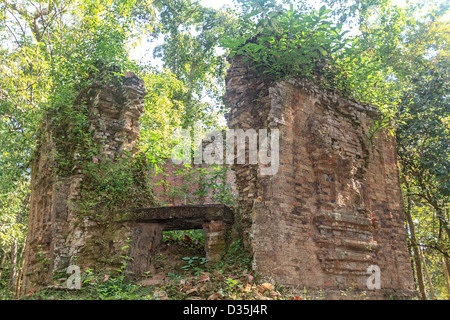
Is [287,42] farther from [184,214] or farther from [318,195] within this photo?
[184,214]

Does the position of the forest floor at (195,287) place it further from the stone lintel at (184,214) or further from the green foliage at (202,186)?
the green foliage at (202,186)

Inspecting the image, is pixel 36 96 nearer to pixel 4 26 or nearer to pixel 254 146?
pixel 4 26

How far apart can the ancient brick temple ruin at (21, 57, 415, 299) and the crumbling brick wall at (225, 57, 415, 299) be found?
21mm

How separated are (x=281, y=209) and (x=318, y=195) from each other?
3.32 ft

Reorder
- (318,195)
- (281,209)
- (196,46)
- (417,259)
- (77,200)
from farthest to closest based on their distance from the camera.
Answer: (196,46), (417,259), (77,200), (318,195), (281,209)

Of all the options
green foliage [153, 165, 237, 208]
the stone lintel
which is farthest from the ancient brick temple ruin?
green foliage [153, 165, 237, 208]

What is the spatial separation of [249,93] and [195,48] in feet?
39.7

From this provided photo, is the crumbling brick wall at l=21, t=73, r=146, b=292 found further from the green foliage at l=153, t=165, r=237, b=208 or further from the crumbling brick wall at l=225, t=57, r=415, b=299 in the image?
the crumbling brick wall at l=225, t=57, r=415, b=299

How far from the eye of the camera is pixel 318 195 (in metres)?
6.54

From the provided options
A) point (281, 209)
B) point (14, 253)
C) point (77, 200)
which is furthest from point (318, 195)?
point (14, 253)

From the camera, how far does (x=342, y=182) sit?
6918mm

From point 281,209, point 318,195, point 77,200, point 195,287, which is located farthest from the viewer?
point 77,200

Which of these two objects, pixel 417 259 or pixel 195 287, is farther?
pixel 417 259
